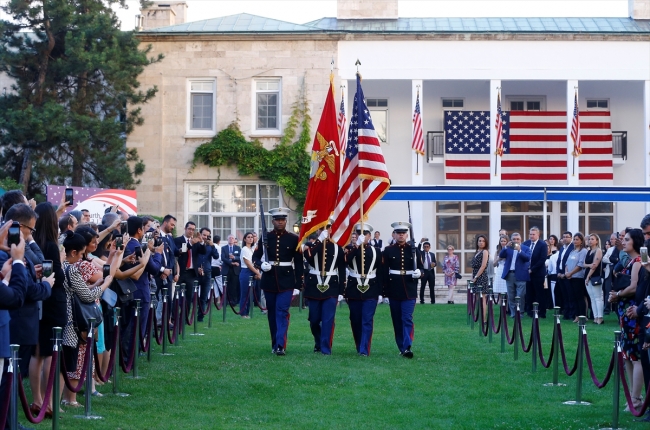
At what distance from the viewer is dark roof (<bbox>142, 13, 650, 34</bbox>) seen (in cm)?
3662

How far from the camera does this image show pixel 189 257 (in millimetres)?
20203

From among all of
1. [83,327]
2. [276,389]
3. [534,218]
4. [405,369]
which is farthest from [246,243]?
[534,218]

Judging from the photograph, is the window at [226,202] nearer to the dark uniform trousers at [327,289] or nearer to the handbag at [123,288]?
the dark uniform trousers at [327,289]

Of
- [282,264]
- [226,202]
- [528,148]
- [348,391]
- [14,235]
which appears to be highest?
[528,148]

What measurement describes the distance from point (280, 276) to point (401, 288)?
192cm

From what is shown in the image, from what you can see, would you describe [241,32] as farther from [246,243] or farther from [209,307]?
[209,307]

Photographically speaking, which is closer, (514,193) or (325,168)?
(325,168)

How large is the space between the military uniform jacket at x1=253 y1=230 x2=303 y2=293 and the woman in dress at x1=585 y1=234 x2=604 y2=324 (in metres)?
8.33

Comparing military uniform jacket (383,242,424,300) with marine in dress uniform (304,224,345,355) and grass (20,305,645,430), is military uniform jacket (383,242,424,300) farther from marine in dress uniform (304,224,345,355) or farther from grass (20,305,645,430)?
grass (20,305,645,430)

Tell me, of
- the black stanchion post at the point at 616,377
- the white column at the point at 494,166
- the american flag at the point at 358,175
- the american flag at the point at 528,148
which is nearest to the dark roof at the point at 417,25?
the white column at the point at 494,166

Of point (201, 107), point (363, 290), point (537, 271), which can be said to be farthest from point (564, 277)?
point (201, 107)

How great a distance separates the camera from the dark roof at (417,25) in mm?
36625

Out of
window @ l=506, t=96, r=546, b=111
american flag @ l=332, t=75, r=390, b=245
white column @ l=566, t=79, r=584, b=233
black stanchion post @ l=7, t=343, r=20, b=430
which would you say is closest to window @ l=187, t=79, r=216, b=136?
window @ l=506, t=96, r=546, b=111

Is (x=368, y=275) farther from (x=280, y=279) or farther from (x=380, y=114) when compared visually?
(x=380, y=114)
